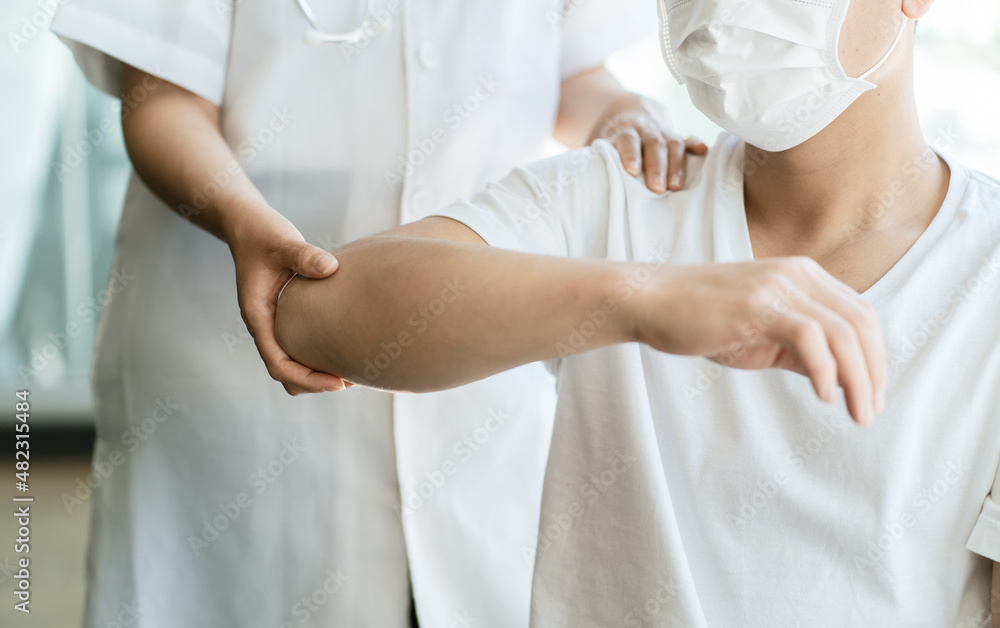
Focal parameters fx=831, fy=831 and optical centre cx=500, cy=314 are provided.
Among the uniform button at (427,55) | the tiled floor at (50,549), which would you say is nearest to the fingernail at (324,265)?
the uniform button at (427,55)

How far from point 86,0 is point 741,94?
901 mm

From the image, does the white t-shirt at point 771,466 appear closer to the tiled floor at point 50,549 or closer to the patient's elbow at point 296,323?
the patient's elbow at point 296,323

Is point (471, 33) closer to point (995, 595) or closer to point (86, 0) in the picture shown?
point (86, 0)

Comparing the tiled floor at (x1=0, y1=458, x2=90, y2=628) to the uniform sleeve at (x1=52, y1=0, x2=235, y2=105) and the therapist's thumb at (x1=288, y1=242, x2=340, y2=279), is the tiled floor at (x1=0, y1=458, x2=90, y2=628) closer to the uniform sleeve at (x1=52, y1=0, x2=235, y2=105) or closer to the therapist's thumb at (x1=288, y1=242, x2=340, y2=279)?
the uniform sleeve at (x1=52, y1=0, x2=235, y2=105)

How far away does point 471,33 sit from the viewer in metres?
1.27

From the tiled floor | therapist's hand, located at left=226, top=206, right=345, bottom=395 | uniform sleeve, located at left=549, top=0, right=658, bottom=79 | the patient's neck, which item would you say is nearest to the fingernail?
therapist's hand, located at left=226, top=206, right=345, bottom=395

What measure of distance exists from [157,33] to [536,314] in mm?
770

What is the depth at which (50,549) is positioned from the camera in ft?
11.1

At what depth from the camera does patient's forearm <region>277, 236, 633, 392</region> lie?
0.76m

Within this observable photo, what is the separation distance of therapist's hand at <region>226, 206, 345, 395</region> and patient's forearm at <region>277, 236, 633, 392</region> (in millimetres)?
17

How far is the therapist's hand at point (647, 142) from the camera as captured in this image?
3.81 feet

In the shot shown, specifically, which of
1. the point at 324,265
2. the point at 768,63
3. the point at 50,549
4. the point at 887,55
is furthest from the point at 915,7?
the point at 50,549

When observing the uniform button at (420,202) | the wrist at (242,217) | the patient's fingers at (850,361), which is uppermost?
the uniform button at (420,202)

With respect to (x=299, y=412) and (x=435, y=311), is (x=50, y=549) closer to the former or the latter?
(x=299, y=412)
